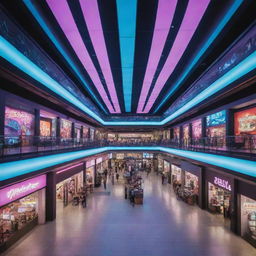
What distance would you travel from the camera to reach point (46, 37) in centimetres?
829

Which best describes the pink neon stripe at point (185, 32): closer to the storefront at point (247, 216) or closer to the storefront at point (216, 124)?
the storefront at point (216, 124)

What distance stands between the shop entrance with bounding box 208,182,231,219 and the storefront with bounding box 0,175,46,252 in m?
9.30

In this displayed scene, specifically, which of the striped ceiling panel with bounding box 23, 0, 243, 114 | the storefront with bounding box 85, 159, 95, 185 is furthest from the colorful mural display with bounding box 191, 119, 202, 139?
the storefront with bounding box 85, 159, 95, 185

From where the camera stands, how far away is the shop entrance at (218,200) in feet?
34.3

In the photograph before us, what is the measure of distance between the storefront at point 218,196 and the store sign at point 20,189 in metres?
8.79

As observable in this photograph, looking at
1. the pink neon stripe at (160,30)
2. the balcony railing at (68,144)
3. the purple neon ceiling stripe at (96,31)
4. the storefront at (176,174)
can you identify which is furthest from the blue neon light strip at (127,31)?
the storefront at (176,174)

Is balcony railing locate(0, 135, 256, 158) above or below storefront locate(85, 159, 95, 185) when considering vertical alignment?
above

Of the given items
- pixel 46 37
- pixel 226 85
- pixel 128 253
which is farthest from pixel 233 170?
pixel 46 37

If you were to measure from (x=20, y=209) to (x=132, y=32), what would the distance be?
29.4 feet

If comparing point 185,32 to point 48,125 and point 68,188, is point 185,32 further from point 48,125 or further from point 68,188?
point 48,125

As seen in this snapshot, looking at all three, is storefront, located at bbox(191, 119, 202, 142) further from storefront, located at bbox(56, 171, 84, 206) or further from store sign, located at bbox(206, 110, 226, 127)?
storefront, located at bbox(56, 171, 84, 206)

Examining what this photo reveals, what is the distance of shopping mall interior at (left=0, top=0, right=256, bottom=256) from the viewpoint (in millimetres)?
6367

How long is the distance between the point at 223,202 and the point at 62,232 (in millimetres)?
8517

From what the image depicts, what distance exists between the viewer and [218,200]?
11.3 meters
